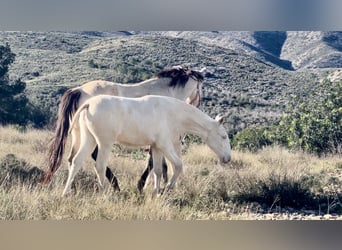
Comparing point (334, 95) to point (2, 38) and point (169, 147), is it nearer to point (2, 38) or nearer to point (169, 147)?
point (169, 147)

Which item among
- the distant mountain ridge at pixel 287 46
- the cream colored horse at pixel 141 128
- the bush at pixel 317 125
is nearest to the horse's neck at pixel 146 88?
the cream colored horse at pixel 141 128

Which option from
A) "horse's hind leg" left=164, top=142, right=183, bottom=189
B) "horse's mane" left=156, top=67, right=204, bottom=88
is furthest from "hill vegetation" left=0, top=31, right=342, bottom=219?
"horse's mane" left=156, top=67, right=204, bottom=88

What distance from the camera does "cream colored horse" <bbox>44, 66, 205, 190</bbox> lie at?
6140mm

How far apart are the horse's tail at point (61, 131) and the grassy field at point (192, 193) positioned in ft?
0.59

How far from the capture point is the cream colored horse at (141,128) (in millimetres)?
5586

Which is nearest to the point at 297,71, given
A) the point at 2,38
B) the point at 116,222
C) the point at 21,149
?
the point at 2,38

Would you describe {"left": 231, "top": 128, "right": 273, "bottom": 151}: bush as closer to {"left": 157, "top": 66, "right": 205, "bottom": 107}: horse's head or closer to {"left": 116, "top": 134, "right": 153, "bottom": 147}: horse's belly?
{"left": 157, "top": 66, "right": 205, "bottom": 107}: horse's head

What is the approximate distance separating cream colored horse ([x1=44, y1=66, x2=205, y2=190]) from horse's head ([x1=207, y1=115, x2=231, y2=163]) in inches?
29.8

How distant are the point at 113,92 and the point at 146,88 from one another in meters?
0.45

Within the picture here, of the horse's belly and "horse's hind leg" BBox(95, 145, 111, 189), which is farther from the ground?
the horse's belly

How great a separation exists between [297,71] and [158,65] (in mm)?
5277

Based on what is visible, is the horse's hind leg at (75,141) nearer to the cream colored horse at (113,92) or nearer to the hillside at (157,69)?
the cream colored horse at (113,92)

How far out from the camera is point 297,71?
19.3m

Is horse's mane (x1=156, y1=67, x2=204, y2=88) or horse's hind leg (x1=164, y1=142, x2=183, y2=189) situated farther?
horse's mane (x1=156, y1=67, x2=204, y2=88)
